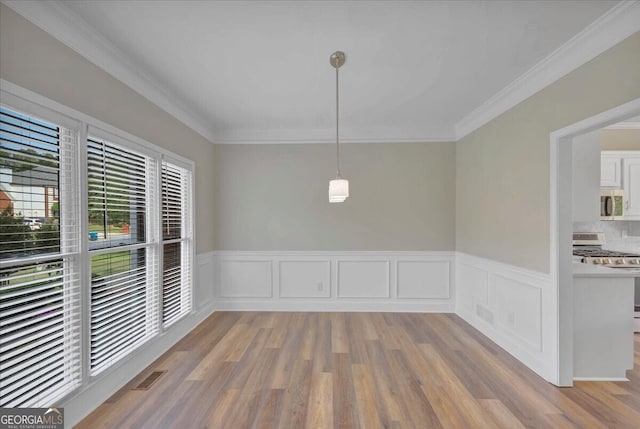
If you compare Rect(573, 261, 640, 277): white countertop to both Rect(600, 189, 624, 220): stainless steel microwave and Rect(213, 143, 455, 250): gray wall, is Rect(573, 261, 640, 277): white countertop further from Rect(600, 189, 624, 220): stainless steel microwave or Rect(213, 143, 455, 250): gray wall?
Rect(600, 189, 624, 220): stainless steel microwave

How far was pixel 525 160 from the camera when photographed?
294cm

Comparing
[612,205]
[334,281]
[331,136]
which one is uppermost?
[331,136]

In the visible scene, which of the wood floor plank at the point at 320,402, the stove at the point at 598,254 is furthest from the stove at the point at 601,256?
the wood floor plank at the point at 320,402

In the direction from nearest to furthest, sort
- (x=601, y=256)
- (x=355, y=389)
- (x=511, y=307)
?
(x=355, y=389) → (x=511, y=307) → (x=601, y=256)

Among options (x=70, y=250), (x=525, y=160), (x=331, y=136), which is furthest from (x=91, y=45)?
(x=525, y=160)

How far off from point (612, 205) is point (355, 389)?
15.3 feet

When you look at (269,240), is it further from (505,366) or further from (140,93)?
(505,366)

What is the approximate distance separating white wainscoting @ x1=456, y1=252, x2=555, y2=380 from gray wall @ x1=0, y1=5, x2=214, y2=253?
164 inches

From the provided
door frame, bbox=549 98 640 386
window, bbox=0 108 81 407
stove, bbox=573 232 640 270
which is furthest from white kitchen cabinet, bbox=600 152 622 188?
window, bbox=0 108 81 407

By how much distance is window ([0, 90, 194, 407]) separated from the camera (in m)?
1.67

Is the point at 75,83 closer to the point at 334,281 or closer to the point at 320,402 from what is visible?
the point at 320,402

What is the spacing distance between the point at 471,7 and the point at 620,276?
2.67 m

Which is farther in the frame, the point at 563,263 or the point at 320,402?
the point at 563,263

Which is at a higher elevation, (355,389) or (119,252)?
(119,252)
